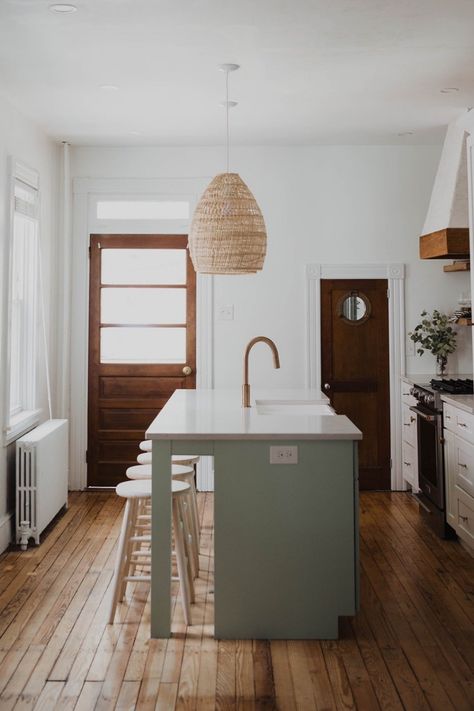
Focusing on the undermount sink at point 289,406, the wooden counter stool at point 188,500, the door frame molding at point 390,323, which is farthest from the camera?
the door frame molding at point 390,323

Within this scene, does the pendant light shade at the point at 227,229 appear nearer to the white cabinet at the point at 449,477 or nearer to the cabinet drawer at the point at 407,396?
the white cabinet at the point at 449,477

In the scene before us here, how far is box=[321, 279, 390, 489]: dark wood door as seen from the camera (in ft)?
19.7

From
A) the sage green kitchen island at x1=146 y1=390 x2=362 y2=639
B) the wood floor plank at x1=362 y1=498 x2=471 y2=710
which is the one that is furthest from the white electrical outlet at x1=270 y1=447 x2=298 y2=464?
the wood floor plank at x1=362 y1=498 x2=471 y2=710

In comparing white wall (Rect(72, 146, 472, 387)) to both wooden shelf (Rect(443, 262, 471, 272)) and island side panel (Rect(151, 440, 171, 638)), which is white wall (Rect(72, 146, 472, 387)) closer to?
wooden shelf (Rect(443, 262, 471, 272))

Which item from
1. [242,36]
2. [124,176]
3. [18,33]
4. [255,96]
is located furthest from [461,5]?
[124,176]

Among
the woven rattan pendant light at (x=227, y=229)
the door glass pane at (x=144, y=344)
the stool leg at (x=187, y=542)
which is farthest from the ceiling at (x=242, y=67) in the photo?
the stool leg at (x=187, y=542)

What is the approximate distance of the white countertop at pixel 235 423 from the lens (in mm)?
3152

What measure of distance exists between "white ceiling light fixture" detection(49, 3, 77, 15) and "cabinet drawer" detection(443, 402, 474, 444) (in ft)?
9.73

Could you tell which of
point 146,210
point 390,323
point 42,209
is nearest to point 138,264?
point 146,210

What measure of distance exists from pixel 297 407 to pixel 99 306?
7.75 feet

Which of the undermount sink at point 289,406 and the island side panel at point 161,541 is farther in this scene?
the undermount sink at point 289,406

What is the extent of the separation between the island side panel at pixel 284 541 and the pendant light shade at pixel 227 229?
1.20 metres

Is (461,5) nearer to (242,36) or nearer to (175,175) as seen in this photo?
(242,36)

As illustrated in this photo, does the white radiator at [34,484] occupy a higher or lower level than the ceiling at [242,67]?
lower
